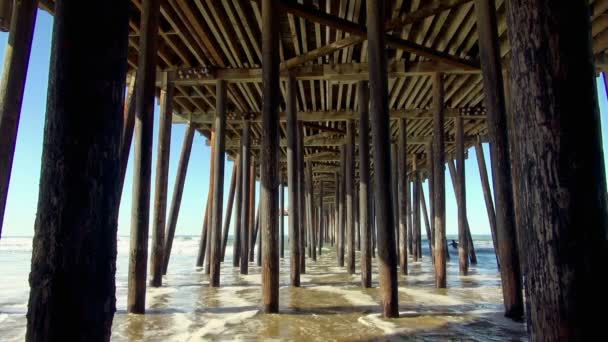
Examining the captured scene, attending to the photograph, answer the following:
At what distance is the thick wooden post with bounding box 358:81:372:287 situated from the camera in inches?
271

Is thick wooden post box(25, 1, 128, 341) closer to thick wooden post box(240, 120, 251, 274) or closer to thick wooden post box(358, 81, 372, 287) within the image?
thick wooden post box(358, 81, 372, 287)

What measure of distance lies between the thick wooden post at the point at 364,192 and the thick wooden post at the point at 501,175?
2.70m

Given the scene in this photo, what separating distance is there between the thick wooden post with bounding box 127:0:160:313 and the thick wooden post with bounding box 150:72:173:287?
136 cm

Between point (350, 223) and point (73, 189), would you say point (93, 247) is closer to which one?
point (73, 189)

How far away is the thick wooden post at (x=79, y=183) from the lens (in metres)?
1.30

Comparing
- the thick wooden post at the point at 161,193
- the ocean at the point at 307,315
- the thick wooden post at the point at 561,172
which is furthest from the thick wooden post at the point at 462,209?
the thick wooden post at the point at 561,172

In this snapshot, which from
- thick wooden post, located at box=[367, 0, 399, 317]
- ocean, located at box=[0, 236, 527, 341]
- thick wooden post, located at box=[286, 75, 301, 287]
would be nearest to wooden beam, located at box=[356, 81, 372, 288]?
ocean, located at box=[0, 236, 527, 341]

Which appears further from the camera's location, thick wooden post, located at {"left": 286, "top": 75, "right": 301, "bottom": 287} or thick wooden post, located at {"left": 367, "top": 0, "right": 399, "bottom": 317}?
thick wooden post, located at {"left": 286, "top": 75, "right": 301, "bottom": 287}

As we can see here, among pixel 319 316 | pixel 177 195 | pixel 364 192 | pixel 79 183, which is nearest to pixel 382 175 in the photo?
pixel 319 316

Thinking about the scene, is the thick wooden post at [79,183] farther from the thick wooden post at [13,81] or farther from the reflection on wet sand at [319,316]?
the thick wooden post at [13,81]

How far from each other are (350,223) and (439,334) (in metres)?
6.16

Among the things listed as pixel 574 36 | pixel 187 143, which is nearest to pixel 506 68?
pixel 574 36

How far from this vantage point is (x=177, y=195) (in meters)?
9.01

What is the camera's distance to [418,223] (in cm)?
1402
